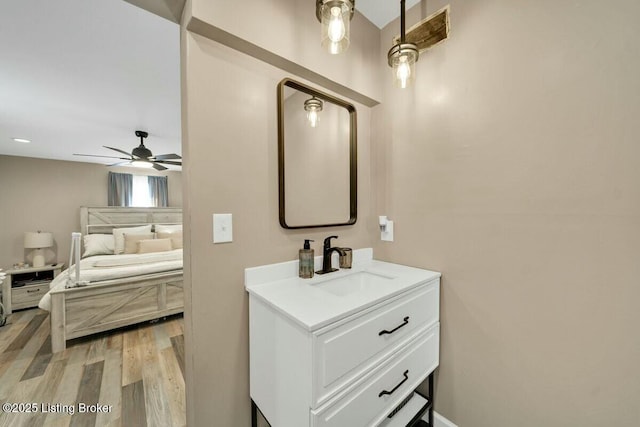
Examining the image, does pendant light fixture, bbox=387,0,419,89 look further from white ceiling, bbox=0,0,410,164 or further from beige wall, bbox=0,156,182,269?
beige wall, bbox=0,156,182,269

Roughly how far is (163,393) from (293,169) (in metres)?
1.94

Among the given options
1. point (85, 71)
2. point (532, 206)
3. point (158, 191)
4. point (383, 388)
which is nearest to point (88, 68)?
point (85, 71)

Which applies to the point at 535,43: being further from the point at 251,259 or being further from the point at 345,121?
the point at 251,259

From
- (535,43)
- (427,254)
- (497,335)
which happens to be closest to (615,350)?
(497,335)

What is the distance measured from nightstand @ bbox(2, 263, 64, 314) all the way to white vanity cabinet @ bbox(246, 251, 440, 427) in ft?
14.9

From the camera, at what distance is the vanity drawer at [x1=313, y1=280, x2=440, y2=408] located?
28.9 inches

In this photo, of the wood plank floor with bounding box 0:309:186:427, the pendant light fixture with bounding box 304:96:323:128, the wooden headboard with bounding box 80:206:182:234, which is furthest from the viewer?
the wooden headboard with bounding box 80:206:182:234

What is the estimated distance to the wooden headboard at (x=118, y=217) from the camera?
13.3ft

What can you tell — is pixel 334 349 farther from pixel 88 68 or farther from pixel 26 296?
pixel 26 296

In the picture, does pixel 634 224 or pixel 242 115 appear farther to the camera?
pixel 242 115

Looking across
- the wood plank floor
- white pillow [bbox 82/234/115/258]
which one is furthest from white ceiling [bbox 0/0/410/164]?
the wood plank floor

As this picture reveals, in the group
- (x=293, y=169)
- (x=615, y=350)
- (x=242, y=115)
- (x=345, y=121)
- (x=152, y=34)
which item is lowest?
(x=615, y=350)

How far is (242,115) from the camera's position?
41.1 inches

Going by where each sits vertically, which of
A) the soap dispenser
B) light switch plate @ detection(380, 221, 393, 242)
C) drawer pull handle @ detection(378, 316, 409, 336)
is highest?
light switch plate @ detection(380, 221, 393, 242)
